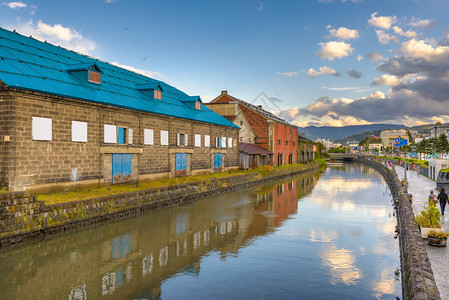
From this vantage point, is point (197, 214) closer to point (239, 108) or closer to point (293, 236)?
point (293, 236)

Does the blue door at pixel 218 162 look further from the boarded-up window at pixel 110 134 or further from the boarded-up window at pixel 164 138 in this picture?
the boarded-up window at pixel 110 134

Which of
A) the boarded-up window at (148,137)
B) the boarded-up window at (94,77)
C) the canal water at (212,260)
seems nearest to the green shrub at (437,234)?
the canal water at (212,260)

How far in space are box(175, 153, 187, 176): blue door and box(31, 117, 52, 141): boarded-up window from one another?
16790mm

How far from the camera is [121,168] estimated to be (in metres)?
29.5

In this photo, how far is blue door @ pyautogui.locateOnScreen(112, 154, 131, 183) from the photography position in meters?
28.6

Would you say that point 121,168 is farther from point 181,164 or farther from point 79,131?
point 181,164

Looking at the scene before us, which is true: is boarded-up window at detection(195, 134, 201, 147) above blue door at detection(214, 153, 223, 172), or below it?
above

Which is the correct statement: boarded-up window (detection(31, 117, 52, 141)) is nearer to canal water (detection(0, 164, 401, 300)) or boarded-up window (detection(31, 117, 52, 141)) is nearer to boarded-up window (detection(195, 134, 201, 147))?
canal water (detection(0, 164, 401, 300))

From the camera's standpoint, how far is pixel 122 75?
124ft

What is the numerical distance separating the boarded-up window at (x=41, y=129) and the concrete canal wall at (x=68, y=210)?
17.9 ft

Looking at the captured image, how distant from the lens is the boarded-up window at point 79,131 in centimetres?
2450

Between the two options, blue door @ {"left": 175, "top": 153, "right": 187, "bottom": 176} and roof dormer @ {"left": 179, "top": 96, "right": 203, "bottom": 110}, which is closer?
blue door @ {"left": 175, "top": 153, "right": 187, "bottom": 176}

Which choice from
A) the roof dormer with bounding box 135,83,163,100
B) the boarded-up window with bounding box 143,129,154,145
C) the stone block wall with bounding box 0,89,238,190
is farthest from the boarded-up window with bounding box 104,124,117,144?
the roof dormer with bounding box 135,83,163,100

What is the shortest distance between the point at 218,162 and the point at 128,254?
32.9 metres
